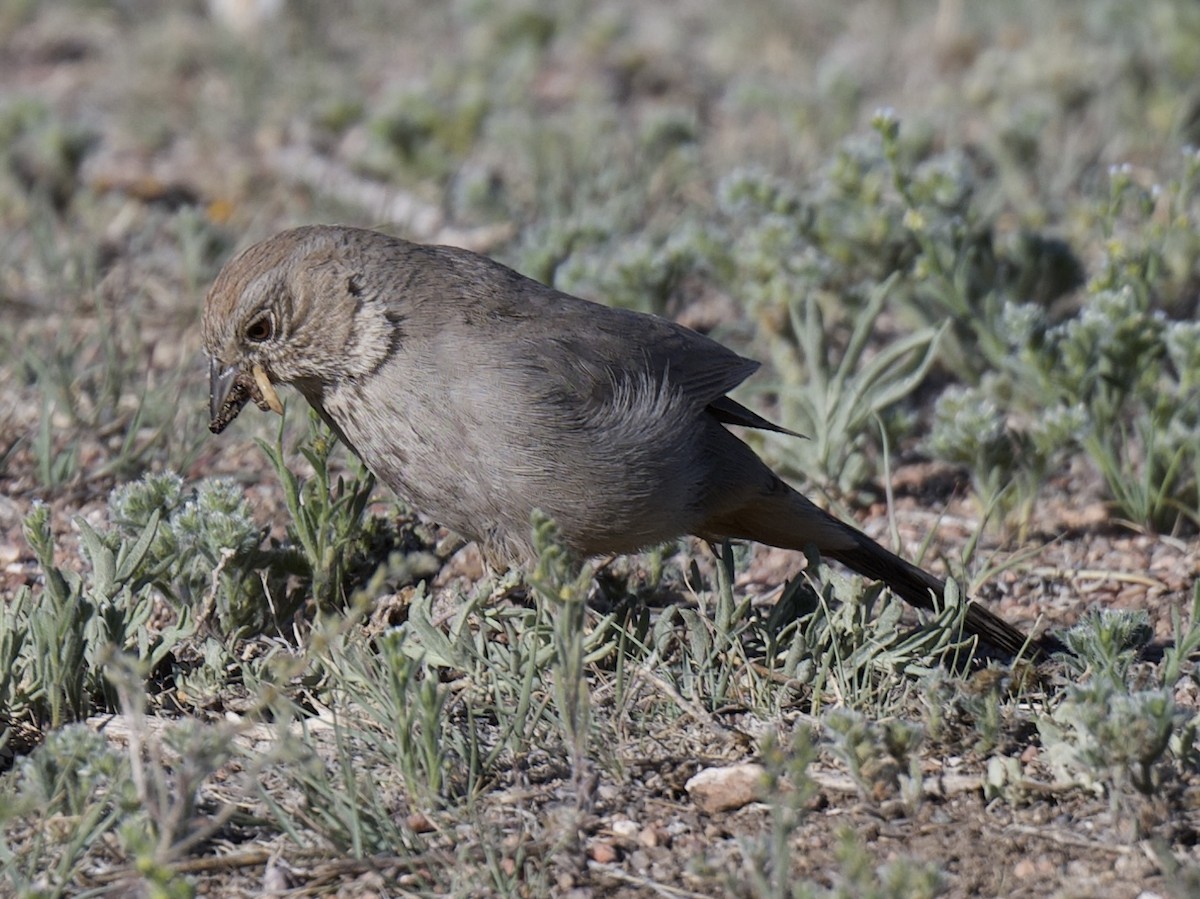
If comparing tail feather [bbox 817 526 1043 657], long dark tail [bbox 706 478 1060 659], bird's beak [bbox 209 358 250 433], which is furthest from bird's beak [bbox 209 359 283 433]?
tail feather [bbox 817 526 1043 657]

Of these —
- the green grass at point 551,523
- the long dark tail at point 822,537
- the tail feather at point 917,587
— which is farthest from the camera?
the long dark tail at point 822,537

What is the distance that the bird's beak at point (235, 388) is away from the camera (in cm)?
419

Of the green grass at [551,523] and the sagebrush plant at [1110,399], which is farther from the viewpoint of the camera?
the sagebrush plant at [1110,399]

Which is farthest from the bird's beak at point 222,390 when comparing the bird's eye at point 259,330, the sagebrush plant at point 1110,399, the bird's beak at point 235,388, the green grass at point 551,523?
the sagebrush plant at point 1110,399

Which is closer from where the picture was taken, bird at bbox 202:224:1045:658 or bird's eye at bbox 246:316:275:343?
bird at bbox 202:224:1045:658

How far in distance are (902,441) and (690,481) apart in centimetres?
138

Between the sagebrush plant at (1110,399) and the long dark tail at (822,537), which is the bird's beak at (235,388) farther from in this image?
the sagebrush plant at (1110,399)

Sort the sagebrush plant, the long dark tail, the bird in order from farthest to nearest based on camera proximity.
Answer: the sagebrush plant, the long dark tail, the bird

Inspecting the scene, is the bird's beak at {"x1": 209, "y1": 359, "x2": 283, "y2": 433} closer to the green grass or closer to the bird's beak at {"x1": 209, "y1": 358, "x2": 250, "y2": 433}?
the bird's beak at {"x1": 209, "y1": 358, "x2": 250, "y2": 433}

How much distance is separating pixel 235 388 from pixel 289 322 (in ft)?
0.83

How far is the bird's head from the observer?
4.13 meters

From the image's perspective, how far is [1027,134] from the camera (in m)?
6.56

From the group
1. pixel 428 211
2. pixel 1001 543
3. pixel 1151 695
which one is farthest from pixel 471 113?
pixel 1151 695

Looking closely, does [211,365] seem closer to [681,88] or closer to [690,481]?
[690,481]
